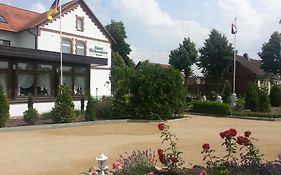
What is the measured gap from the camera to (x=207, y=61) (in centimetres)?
5181

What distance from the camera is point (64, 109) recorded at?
1708cm

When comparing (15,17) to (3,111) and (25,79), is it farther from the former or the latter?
(3,111)

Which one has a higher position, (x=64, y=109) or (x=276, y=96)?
(x=276, y=96)

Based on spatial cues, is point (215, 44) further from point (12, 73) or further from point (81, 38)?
point (12, 73)

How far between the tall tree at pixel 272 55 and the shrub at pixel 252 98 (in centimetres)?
2598

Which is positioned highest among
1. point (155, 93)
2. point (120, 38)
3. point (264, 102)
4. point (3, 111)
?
point (120, 38)

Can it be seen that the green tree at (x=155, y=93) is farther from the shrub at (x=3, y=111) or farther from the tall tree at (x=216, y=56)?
the tall tree at (x=216, y=56)

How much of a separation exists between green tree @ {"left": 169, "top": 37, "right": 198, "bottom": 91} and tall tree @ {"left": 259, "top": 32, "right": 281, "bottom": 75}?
956cm

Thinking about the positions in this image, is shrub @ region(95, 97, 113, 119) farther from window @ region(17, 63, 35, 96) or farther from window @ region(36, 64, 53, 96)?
window @ region(17, 63, 35, 96)

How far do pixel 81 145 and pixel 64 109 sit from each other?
6033 mm

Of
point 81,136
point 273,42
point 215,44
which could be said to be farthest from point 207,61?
point 81,136

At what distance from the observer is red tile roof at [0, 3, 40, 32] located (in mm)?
29656

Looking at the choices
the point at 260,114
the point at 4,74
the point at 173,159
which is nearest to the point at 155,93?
the point at 260,114

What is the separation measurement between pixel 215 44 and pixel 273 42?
7.74 m
